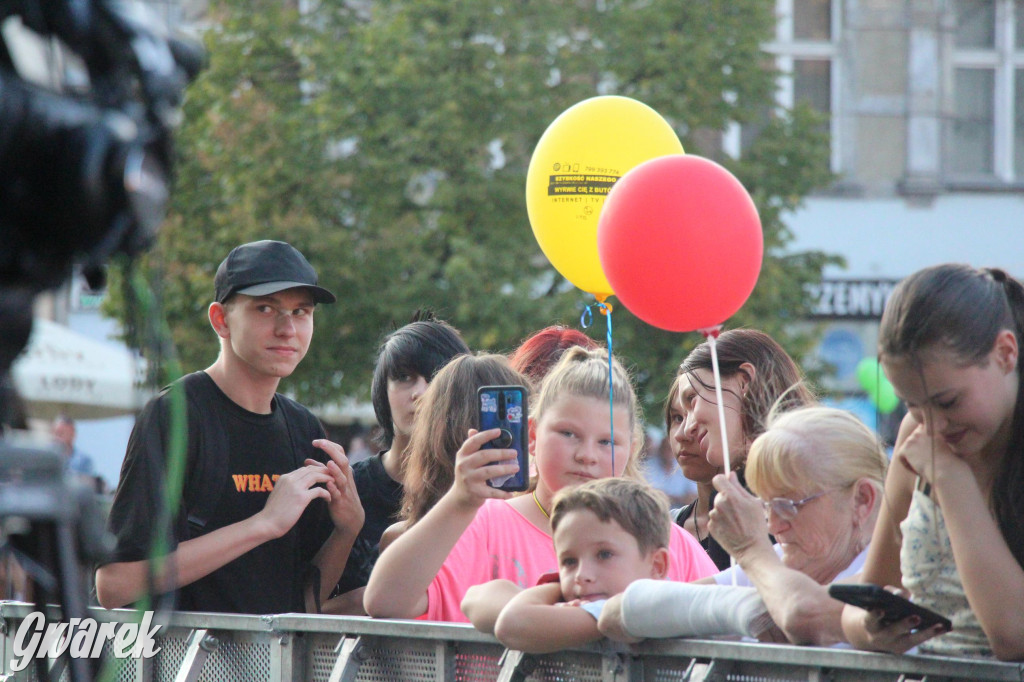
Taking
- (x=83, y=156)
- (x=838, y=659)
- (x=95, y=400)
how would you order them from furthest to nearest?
(x=95, y=400) < (x=838, y=659) < (x=83, y=156)

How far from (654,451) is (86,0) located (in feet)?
38.4

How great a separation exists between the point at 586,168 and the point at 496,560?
2.04 m

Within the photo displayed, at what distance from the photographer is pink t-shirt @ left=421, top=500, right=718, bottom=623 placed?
3.29 m

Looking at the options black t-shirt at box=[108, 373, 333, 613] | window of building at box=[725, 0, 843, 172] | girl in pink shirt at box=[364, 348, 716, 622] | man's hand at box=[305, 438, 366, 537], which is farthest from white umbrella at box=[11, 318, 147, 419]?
window of building at box=[725, 0, 843, 172]

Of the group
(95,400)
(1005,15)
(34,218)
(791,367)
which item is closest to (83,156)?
(34,218)

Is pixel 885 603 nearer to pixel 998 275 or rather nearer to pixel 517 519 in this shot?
pixel 998 275

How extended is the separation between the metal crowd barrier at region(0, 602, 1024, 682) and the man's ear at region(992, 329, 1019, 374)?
0.52 m

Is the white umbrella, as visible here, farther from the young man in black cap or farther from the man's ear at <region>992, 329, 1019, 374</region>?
the man's ear at <region>992, 329, 1019, 374</region>

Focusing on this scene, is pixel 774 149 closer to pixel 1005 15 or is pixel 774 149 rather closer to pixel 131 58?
pixel 1005 15

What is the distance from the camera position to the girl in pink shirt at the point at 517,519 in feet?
9.91

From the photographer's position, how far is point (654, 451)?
43.0 feet

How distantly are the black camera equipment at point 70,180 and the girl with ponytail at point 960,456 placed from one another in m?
1.32

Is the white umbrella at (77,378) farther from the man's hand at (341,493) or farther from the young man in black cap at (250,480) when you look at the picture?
the man's hand at (341,493)

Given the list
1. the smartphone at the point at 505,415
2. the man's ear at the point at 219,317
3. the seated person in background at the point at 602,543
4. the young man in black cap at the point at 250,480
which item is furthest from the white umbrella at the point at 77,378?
the seated person in background at the point at 602,543
